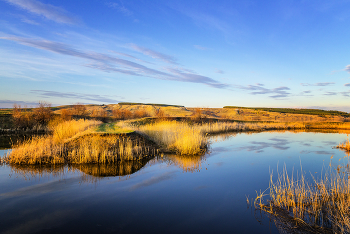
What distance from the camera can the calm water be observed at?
5.09 meters

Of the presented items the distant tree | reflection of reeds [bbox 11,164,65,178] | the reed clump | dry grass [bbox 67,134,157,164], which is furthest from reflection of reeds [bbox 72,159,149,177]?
the distant tree


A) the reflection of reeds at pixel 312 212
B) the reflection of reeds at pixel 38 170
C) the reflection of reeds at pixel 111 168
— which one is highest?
the reflection of reeds at pixel 312 212

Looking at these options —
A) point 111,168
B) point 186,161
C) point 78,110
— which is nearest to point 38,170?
point 111,168

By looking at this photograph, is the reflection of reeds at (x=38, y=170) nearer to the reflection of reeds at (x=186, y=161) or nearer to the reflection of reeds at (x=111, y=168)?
the reflection of reeds at (x=111, y=168)

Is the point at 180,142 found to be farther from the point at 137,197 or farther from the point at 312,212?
the point at 312,212

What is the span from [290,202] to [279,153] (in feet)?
30.0

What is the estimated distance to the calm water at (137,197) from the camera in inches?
200

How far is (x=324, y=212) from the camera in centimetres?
530

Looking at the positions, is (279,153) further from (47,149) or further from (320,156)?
(47,149)

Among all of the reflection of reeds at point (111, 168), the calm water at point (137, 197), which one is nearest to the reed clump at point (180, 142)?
the calm water at point (137, 197)

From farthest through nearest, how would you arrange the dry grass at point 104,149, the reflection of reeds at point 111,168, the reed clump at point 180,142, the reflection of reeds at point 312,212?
the reed clump at point 180,142 < the dry grass at point 104,149 < the reflection of reeds at point 111,168 < the reflection of reeds at point 312,212

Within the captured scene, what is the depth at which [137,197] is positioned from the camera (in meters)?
6.73

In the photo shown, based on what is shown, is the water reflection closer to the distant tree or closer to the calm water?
the calm water

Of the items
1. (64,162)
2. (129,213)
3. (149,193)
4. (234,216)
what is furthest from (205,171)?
(64,162)
